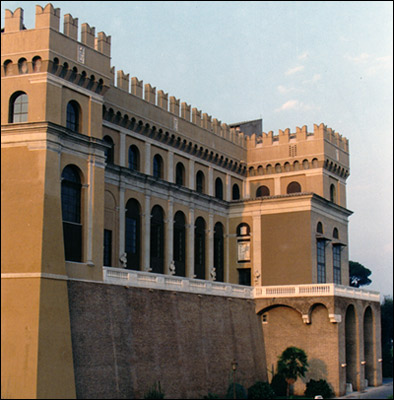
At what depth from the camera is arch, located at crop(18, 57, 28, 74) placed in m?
40.8

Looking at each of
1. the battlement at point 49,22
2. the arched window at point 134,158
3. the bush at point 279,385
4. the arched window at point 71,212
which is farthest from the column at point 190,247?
the battlement at point 49,22

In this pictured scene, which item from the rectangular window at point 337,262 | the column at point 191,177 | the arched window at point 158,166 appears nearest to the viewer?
the arched window at point 158,166

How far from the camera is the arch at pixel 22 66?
40.8 m

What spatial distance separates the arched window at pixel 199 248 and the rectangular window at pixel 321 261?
921 cm

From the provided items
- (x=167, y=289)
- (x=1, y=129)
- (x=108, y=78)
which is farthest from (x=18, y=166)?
(x=167, y=289)

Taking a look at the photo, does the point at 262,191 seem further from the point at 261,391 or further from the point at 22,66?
the point at 22,66

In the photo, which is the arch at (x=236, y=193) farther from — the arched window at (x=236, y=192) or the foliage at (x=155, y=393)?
the foliage at (x=155, y=393)

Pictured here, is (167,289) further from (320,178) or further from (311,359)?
(320,178)

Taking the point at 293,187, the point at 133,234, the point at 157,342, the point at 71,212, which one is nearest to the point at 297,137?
the point at 293,187

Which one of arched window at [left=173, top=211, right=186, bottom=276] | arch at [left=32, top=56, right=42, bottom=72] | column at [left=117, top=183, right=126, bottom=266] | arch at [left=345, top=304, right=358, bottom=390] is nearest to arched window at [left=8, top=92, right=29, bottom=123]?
arch at [left=32, top=56, right=42, bottom=72]

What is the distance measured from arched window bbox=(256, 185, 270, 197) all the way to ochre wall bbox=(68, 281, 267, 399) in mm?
12669

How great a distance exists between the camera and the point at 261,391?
5138 centimetres

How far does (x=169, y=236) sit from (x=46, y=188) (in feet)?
58.3

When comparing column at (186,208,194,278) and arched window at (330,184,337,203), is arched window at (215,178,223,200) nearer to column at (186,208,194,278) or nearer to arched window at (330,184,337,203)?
column at (186,208,194,278)
